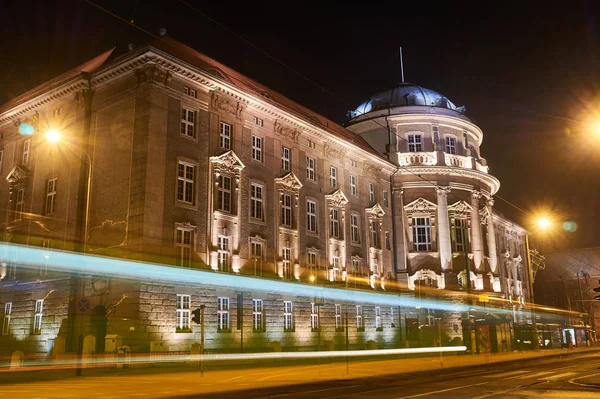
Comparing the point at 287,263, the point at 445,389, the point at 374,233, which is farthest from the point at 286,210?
the point at 445,389

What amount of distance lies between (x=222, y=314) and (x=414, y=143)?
32.9 m

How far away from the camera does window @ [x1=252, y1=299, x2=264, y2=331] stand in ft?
122

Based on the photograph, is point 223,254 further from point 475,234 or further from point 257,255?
point 475,234

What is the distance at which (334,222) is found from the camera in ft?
159

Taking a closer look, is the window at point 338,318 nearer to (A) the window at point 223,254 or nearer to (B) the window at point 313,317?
(B) the window at point 313,317

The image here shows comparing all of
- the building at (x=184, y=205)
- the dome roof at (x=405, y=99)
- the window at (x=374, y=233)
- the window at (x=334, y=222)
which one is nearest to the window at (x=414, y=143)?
the dome roof at (x=405, y=99)

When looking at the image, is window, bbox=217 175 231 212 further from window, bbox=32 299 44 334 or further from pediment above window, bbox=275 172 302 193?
window, bbox=32 299 44 334

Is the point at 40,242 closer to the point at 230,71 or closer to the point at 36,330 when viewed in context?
the point at 36,330

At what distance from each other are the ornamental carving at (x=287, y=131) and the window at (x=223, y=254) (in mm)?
10465

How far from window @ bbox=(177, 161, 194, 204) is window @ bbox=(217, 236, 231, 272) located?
3.26m

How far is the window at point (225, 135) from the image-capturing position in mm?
38062

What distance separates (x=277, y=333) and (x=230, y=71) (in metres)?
20.4

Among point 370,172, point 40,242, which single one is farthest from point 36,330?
point 370,172

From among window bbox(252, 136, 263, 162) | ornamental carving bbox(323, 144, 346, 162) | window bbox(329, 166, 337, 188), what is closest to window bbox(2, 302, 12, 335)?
window bbox(252, 136, 263, 162)
